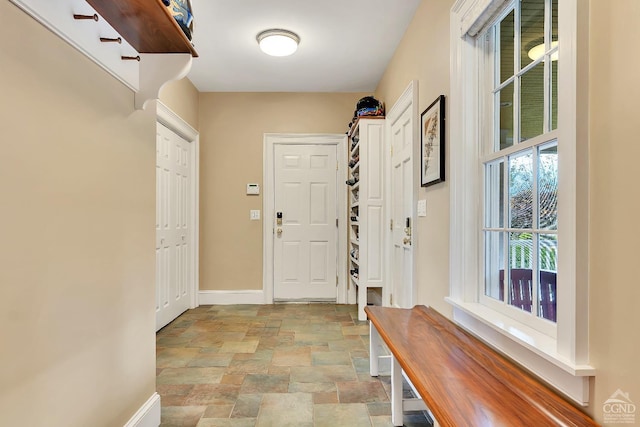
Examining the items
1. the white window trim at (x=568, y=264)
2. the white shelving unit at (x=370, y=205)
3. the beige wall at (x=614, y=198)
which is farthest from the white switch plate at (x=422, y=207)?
the beige wall at (x=614, y=198)

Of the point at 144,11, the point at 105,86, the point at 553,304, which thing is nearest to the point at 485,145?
the point at 553,304

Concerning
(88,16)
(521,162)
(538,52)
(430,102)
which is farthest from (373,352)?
(88,16)

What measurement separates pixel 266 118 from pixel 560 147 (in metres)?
3.59

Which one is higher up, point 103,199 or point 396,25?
point 396,25

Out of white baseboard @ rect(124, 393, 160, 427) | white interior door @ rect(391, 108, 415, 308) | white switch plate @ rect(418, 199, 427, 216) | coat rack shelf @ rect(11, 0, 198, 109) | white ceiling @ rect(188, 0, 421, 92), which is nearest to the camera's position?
coat rack shelf @ rect(11, 0, 198, 109)

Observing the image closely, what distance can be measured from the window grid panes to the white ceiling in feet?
4.00

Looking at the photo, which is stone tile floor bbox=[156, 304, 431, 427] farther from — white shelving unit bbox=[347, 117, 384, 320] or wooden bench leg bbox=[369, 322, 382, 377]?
white shelving unit bbox=[347, 117, 384, 320]

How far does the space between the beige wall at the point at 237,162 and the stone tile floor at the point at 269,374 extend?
69cm

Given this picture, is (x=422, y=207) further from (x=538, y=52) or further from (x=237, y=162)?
(x=237, y=162)

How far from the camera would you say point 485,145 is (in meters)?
1.63

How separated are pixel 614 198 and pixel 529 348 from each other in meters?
0.52

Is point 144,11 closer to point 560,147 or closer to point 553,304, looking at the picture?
point 560,147

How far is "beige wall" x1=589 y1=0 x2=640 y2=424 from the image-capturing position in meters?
0.80

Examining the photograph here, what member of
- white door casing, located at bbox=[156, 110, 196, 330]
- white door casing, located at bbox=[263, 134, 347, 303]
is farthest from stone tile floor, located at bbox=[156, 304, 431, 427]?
white door casing, located at bbox=[263, 134, 347, 303]
